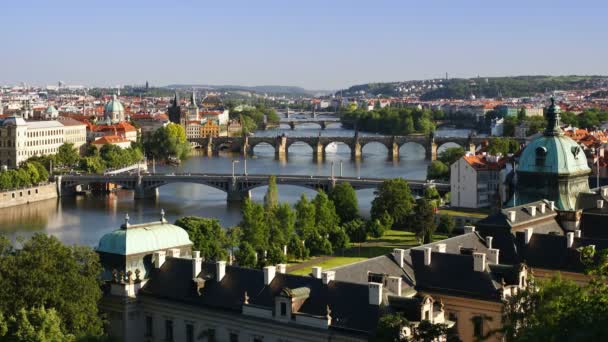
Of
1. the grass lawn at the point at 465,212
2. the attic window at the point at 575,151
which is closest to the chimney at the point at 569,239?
the attic window at the point at 575,151

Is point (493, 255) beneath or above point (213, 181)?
above

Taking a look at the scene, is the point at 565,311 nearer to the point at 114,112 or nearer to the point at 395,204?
the point at 395,204

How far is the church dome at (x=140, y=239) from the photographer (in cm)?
2591

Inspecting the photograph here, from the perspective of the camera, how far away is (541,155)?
3516 centimetres

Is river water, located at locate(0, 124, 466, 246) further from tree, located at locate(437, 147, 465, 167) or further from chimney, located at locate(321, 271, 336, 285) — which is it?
chimney, located at locate(321, 271, 336, 285)

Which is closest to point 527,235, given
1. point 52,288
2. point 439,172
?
point 52,288

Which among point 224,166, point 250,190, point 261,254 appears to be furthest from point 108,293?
point 224,166

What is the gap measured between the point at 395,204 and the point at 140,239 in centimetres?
2948

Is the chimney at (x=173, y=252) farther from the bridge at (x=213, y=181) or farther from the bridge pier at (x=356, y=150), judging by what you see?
the bridge pier at (x=356, y=150)

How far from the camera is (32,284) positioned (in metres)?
23.3

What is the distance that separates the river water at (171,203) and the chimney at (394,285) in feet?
97.9

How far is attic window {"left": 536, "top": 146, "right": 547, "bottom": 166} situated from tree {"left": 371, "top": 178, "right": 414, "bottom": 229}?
58.1 feet

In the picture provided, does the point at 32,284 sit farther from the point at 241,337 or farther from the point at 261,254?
the point at 261,254

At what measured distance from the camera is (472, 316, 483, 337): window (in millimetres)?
23305
